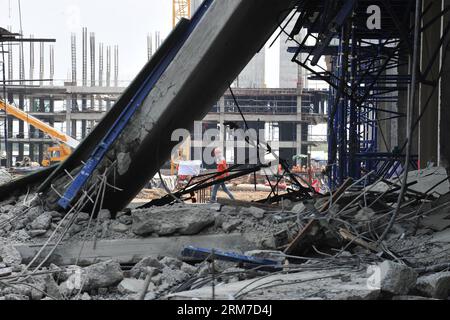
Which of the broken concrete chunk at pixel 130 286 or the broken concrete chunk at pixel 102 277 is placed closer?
the broken concrete chunk at pixel 130 286

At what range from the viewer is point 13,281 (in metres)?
5.34

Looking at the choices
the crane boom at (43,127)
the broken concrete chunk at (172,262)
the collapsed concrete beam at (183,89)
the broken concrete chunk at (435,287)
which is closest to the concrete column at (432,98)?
the collapsed concrete beam at (183,89)

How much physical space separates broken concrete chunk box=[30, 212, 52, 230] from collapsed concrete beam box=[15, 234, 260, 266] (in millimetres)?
427

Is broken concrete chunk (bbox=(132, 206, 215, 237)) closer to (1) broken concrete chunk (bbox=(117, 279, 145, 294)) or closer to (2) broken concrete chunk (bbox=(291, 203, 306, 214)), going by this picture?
(2) broken concrete chunk (bbox=(291, 203, 306, 214))

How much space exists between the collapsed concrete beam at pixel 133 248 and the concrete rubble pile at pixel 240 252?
12 millimetres

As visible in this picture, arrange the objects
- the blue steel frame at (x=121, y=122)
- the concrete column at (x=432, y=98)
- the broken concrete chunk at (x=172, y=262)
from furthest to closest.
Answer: the concrete column at (x=432, y=98) < the blue steel frame at (x=121, y=122) < the broken concrete chunk at (x=172, y=262)

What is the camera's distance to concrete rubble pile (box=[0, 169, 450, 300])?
15.1ft

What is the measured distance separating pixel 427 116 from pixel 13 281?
35.3ft

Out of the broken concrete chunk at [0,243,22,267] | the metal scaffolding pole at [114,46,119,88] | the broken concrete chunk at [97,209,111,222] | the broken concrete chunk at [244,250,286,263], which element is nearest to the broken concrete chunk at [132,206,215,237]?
the broken concrete chunk at [97,209,111,222]

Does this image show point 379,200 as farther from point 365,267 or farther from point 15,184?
point 15,184

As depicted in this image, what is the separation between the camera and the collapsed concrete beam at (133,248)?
6.50 m

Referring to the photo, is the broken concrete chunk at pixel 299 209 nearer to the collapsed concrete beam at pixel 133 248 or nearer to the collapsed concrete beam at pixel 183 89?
the collapsed concrete beam at pixel 133 248

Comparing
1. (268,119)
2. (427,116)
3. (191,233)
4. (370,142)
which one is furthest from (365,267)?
(268,119)
